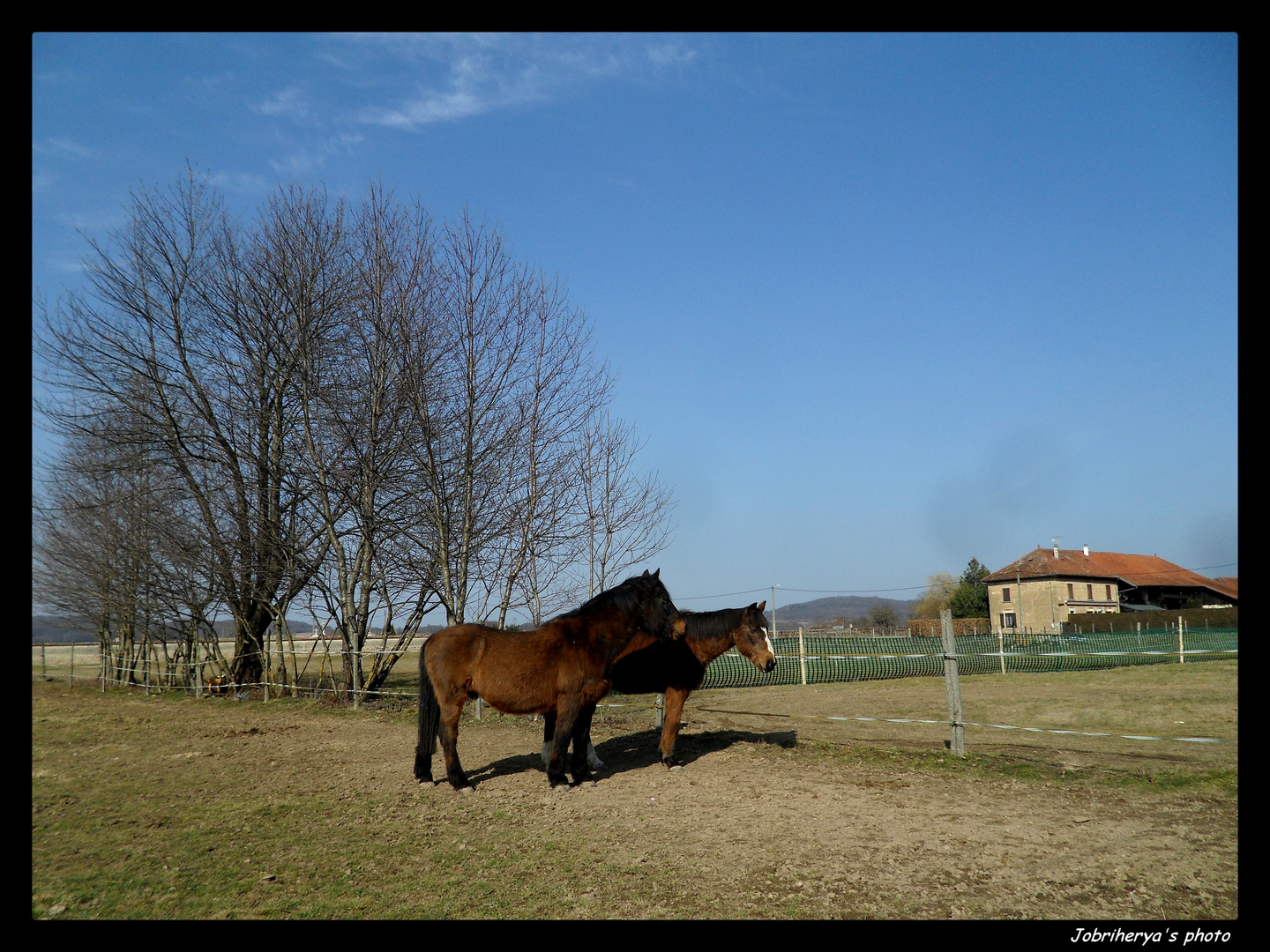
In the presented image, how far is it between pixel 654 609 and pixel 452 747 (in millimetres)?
2376

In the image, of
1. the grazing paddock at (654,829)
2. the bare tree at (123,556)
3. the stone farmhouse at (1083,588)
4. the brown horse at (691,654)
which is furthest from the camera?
the stone farmhouse at (1083,588)

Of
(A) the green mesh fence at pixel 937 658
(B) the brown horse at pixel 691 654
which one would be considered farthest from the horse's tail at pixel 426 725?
(A) the green mesh fence at pixel 937 658

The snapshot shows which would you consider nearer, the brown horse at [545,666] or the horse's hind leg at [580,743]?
the brown horse at [545,666]

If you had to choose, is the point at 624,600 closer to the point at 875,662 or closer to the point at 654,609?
the point at 654,609

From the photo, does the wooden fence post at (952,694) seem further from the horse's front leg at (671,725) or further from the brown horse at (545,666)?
the brown horse at (545,666)

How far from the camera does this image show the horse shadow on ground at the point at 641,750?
8.22 metres

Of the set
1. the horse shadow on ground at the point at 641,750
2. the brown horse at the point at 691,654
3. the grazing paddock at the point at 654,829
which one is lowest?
the horse shadow on ground at the point at 641,750

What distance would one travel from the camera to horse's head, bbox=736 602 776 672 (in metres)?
8.29

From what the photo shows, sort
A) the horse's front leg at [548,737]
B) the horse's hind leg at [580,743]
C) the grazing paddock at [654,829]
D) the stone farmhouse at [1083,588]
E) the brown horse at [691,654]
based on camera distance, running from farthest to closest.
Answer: the stone farmhouse at [1083,588]
the brown horse at [691,654]
the horse's front leg at [548,737]
the horse's hind leg at [580,743]
the grazing paddock at [654,829]

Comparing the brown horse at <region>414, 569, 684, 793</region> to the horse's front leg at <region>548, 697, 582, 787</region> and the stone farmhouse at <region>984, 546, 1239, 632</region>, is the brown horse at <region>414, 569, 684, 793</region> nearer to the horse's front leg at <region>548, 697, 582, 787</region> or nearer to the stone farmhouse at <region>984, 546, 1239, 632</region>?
the horse's front leg at <region>548, 697, 582, 787</region>

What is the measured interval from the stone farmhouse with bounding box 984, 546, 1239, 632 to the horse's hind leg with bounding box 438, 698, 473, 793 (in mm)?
53384

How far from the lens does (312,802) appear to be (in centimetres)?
691

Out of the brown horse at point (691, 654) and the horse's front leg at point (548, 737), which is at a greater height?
the brown horse at point (691, 654)
